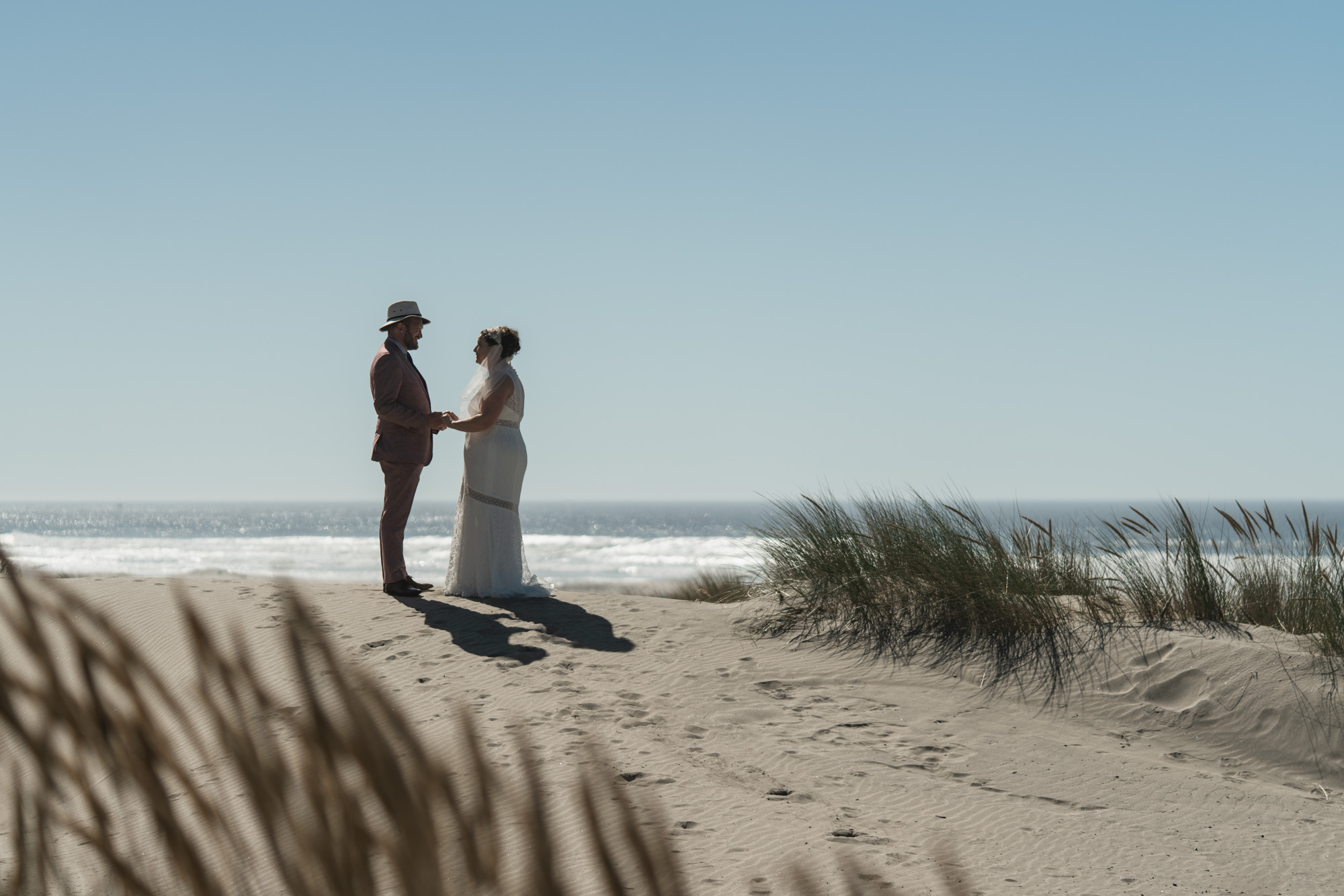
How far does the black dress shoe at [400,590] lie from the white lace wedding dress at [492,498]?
45cm

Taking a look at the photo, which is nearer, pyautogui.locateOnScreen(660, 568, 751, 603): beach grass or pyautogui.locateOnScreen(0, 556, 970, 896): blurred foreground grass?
pyautogui.locateOnScreen(0, 556, 970, 896): blurred foreground grass

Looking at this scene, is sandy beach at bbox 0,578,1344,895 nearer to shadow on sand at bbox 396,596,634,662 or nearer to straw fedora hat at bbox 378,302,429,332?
shadow on sand at bbox 396,596,634,662

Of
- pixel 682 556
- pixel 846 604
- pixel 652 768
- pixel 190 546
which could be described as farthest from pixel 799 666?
pixel 190 546

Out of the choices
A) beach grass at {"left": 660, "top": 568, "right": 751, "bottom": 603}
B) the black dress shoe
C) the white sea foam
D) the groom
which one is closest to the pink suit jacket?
the groom

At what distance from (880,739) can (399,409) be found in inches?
196

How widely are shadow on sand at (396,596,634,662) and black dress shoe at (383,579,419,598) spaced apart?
12 cm

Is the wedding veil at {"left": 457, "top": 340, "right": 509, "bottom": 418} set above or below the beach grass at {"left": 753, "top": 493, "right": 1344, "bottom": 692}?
above

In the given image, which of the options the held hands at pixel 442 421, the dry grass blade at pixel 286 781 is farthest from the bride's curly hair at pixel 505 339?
the dry grass blade at pixel 286 781

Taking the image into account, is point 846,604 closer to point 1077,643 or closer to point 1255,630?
point 1077,643

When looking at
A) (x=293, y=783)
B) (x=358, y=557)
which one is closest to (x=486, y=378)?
(x=293, y=783)

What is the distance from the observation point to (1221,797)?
533 cm

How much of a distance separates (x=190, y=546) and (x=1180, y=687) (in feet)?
142

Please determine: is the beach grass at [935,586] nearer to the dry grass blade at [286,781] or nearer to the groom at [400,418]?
the groom at [400,418]

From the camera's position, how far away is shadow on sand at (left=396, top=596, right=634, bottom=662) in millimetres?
7477
